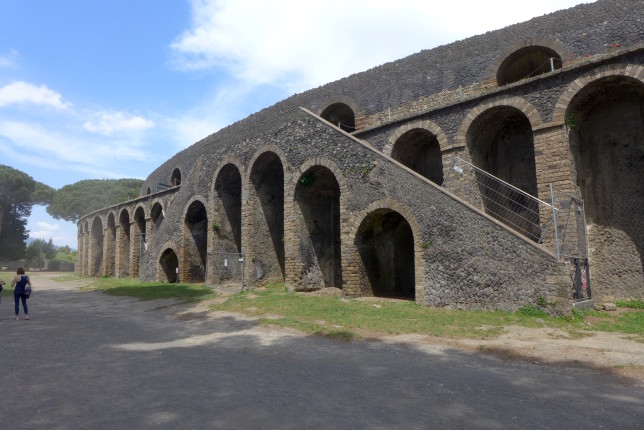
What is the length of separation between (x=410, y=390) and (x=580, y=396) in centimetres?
160

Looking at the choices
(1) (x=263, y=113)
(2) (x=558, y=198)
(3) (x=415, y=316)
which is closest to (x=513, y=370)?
(3) (x=415, y=316)

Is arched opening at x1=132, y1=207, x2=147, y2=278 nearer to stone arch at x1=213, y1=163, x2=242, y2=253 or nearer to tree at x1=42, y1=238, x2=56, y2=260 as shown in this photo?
stone arch at x1=213, y1=163, x2=242, y2=253

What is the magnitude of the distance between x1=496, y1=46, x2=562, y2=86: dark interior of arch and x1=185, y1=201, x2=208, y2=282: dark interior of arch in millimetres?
12964

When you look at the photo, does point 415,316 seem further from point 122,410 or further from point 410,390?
point 122,410

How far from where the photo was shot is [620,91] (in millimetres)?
11039

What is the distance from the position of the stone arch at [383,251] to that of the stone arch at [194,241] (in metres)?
8.14

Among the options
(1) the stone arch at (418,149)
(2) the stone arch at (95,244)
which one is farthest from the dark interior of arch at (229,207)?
(2) the stone arch at (95,244)

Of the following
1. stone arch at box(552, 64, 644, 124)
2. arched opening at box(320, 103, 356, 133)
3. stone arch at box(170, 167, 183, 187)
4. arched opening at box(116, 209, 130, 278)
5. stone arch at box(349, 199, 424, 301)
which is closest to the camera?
stone arch at box(552, 64, 644, 124)

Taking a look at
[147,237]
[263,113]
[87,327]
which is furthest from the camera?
[147,237]

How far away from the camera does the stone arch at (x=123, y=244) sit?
27172 mm

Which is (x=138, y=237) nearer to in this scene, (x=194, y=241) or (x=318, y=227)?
(x=194, y=241)

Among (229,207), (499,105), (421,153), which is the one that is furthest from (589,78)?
(229,207)

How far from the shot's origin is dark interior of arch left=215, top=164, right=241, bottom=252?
1667 centimetres

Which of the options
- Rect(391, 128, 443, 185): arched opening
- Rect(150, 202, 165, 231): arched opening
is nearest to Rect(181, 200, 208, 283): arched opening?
Rect(150, 202, 165, 231): arched opening
